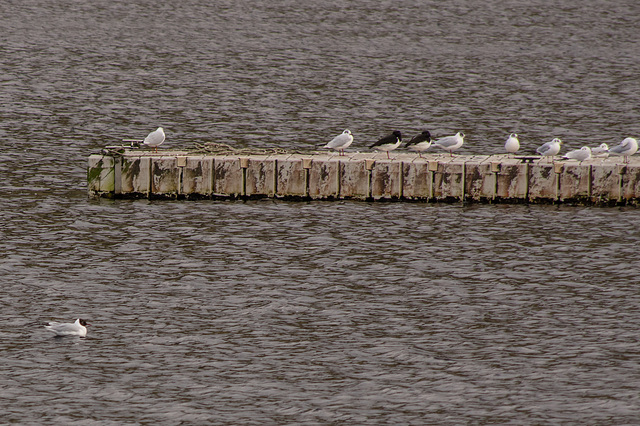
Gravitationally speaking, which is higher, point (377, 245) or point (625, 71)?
point (625, 71)

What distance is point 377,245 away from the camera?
28.2m

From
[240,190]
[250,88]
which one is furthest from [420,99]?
[240,190]

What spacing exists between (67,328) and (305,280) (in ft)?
21.1

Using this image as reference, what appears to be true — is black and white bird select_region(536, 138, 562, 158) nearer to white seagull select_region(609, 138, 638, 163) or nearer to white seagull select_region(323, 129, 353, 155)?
white seagull select_region(609, 138, 638, 163)

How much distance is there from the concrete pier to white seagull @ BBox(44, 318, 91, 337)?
12.9 meters

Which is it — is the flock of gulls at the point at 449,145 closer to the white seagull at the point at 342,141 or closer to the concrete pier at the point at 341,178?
the white seagull at the point at 342,141

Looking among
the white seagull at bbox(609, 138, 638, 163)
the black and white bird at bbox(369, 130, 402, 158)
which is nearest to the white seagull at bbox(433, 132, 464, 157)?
the black and white bird at bbox(369, 130, 402, 158)

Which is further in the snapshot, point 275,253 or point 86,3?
point 86,3

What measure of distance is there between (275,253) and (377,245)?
2.89 meters

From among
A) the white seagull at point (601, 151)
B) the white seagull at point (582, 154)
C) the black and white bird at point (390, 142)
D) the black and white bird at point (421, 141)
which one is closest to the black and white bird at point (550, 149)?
the white seagull at point (582, 154)

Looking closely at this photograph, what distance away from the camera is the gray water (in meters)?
18.1

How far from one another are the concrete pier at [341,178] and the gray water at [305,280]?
0.59 meters

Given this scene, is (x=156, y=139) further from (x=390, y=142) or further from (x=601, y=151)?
(x=601, y=151)

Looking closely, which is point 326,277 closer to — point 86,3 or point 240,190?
point 240,190
